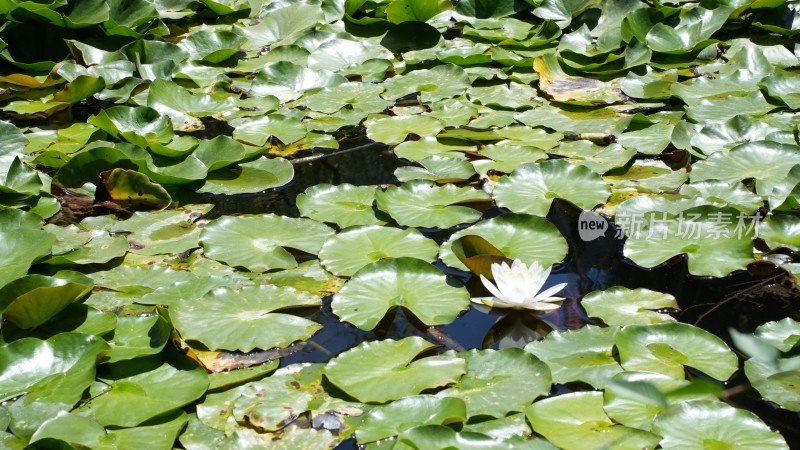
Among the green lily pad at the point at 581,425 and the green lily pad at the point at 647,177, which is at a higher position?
the green lily pad at the point at 581,425

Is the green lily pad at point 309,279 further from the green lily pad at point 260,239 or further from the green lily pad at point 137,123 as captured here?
the green lily pad at point 137,123

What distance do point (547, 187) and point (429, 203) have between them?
398 millimetres

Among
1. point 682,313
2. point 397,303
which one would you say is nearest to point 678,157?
point 682,313

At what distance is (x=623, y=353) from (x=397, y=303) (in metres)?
0.57

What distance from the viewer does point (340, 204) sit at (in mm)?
2619

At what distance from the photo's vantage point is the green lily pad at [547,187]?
8.36ft

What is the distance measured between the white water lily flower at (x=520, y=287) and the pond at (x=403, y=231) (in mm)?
11

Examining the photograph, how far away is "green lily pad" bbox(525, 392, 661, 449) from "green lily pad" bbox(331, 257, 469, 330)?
0.44 m

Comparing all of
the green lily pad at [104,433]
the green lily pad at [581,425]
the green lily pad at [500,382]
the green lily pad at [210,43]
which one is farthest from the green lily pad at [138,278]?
the green lily pad at [210,43]

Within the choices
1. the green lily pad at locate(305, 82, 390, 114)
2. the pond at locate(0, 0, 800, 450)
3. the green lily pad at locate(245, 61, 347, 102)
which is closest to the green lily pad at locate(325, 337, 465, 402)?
the pond at locate(0, 0, 800, 450)

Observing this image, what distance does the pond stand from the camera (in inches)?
66.2

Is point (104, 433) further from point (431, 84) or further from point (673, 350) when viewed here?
point (431, 84)

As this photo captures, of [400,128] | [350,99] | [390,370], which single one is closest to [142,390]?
[390,370]

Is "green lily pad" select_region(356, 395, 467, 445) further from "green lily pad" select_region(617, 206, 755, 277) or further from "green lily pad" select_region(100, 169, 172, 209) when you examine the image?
"green lily pad" select_region(100, 169, 172, 209)
